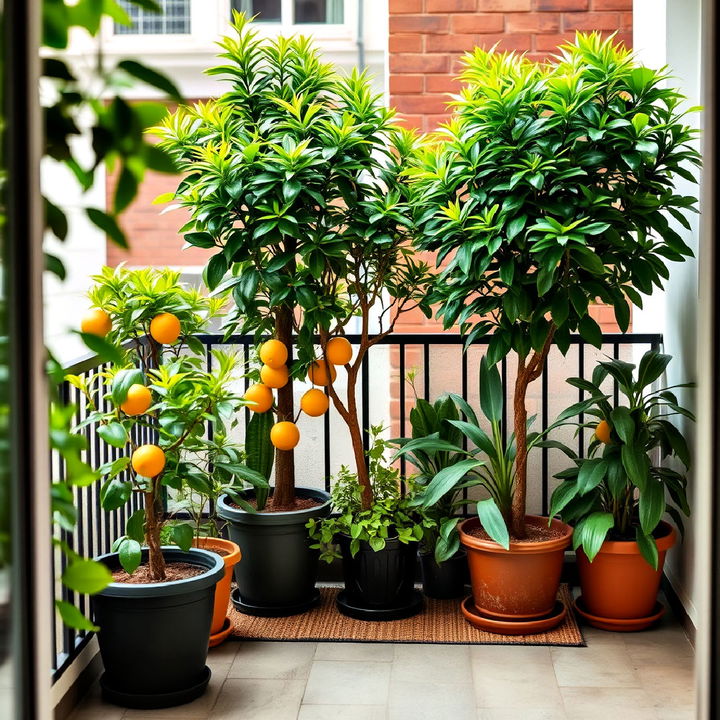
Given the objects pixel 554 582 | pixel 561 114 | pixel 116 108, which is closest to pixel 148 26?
pixel 561 114

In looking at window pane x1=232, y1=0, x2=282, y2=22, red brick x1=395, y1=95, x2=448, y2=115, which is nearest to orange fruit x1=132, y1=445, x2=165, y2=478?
red brick x1=395, y1=95, x2=448, y2=115

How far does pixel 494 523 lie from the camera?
2.95 metres

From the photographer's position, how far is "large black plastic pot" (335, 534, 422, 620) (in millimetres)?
3143

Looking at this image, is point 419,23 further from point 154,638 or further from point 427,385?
point 154,638

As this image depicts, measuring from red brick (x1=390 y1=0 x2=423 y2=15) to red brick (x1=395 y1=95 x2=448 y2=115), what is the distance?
1.10 ft

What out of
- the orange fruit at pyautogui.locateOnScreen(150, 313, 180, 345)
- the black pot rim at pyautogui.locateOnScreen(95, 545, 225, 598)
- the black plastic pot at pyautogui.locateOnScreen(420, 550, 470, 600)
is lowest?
the black plastic pot at pyautogui.locateOnScreen(420, 550, 470, 600)

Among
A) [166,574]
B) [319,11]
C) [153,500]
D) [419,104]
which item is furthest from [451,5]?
[166,574]

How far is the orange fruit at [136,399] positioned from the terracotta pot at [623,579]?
4.86ft

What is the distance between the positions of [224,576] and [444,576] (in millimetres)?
869

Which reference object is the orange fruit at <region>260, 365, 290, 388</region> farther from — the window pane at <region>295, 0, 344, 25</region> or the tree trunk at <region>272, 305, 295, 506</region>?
the window pane at <region>295, 0, 344, 25</region>

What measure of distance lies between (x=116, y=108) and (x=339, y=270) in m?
2.04

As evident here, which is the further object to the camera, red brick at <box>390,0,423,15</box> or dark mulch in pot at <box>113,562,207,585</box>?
red brick at <box>390,0,423,15</box>

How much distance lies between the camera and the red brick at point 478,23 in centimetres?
385

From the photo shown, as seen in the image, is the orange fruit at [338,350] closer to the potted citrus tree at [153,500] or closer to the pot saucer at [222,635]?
the potted citrus tree at [153,500]
